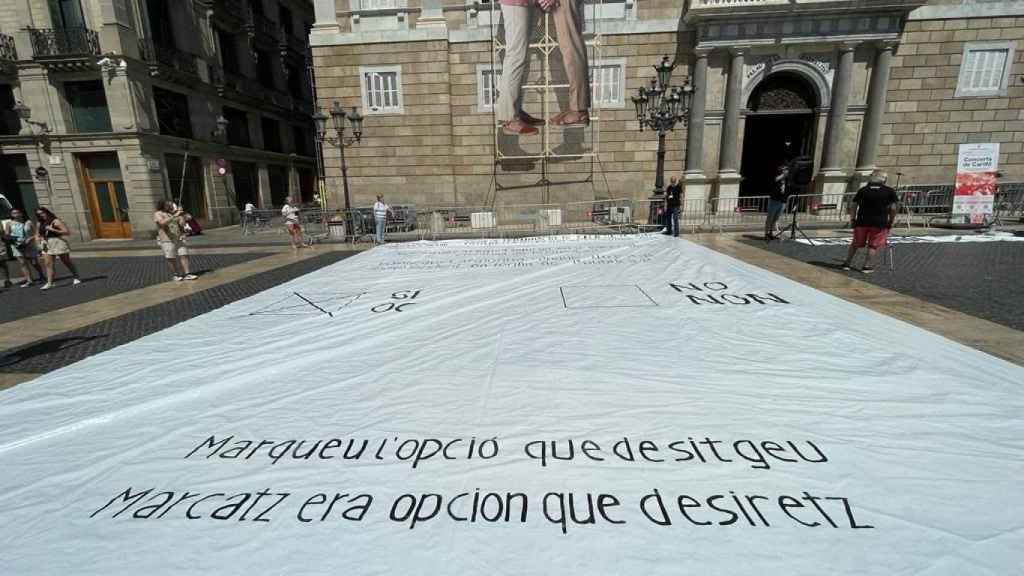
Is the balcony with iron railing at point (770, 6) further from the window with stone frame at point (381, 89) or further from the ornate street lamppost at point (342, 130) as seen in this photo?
the ornate street lamppost at point (342, 130)

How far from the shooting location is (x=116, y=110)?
17609 millimetres

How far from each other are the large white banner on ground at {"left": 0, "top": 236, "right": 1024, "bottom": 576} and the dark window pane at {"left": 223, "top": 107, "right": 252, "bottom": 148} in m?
26.0

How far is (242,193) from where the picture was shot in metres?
25.3

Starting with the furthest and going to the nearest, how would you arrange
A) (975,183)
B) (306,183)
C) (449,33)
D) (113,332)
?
(306,183) → (449,33) → (975,183) → (113,332)

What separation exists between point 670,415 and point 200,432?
8.91 feet

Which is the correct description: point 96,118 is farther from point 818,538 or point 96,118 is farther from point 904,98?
point 904,98

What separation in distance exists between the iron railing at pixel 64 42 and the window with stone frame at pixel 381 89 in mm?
10555

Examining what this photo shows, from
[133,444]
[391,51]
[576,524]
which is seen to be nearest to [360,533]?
[576,524]

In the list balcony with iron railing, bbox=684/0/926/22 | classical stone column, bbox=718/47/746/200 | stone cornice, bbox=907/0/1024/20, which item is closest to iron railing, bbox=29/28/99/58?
balcony with iron railing, bbox=684/0/926/22

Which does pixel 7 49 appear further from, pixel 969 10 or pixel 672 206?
pixel 969 10

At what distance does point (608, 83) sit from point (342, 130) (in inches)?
438

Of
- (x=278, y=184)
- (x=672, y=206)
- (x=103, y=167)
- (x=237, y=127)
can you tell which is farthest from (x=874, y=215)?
(x=278, y=184)

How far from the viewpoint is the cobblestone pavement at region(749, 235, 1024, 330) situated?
5.29m

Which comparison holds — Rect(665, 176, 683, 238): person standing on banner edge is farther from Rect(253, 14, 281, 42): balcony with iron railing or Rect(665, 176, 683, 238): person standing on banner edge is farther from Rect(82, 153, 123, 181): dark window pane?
Rect(253, 14, 281, 42): balcony with iron railing
